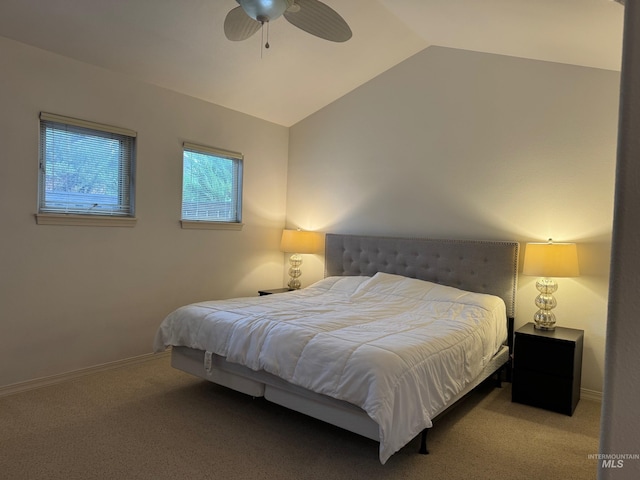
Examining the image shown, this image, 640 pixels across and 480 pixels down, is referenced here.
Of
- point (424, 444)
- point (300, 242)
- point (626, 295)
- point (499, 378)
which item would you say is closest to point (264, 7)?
point (626, 295)

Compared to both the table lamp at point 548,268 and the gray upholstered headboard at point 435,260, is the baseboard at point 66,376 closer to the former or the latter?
the gray upholstered headboard at point 435,260

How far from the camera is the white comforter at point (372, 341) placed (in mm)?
2107

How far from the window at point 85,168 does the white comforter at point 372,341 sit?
4.18 ft

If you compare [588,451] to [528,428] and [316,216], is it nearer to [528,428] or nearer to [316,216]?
[528,428]

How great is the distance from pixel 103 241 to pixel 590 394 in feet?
13.7

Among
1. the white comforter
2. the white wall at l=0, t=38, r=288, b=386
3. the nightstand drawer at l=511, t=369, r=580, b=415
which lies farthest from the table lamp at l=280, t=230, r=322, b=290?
the nightstand drawer at l=511, t=369, r=580, b=415

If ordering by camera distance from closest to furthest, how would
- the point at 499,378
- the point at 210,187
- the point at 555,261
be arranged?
the point at 555,261 < the point at 499,378 < the point at 210,187

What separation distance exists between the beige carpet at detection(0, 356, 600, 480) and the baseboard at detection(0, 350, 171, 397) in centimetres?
7

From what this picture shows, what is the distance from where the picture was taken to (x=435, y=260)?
4.04m

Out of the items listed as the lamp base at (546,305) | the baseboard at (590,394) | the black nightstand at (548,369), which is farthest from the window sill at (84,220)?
the baseboard at (590,394)

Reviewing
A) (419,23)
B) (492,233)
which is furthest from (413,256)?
(419,23)

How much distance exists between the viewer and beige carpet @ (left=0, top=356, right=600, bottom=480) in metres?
2.18

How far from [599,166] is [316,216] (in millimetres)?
2867

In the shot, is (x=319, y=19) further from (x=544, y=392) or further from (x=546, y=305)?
(x=544, y=392)
